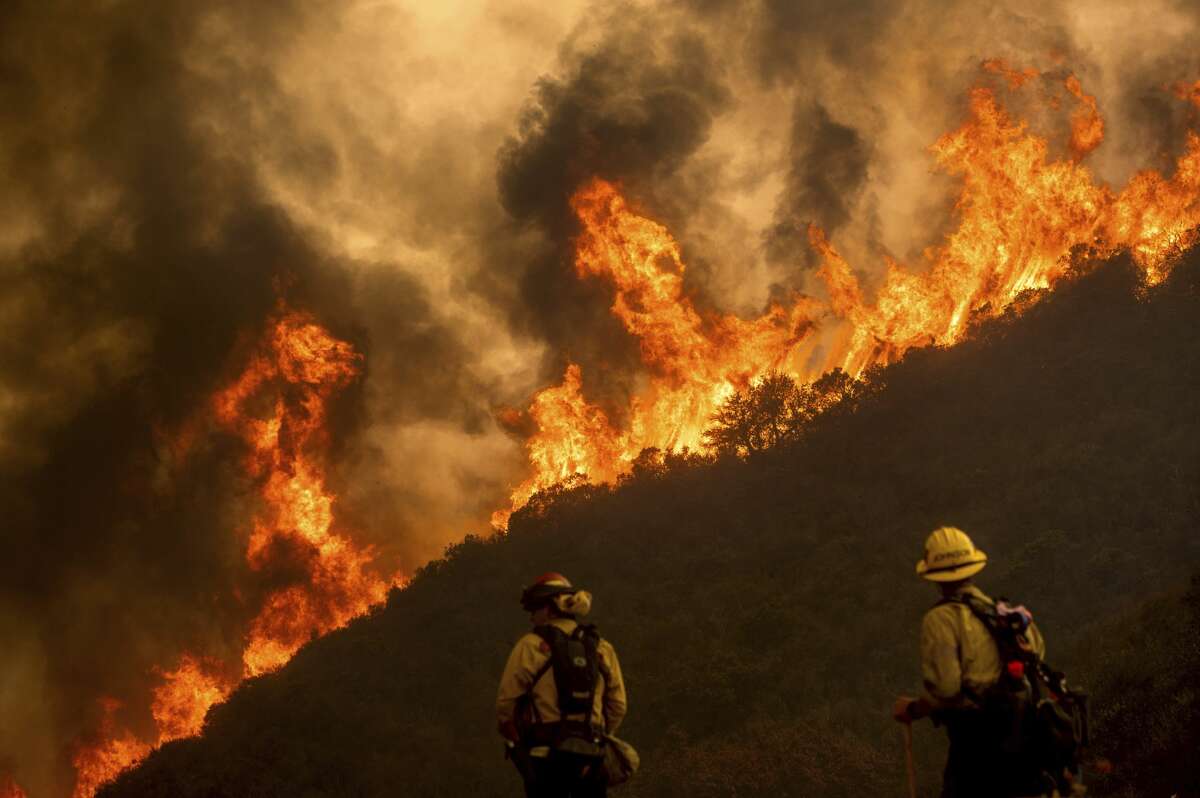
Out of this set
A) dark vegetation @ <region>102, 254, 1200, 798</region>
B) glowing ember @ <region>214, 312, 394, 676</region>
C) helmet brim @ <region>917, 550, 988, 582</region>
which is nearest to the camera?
helmet brim @ <region>917, 550, 988, 582</region>

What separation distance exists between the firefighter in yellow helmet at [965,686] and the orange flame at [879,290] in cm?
3167

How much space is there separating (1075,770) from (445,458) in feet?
154

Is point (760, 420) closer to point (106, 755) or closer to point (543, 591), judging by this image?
point (106, 755)

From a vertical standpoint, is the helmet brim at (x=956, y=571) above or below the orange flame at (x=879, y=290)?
below

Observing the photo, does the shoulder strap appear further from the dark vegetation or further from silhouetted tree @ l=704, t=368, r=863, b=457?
silhouetted tree @ l=704, t=368, r=863, b=457

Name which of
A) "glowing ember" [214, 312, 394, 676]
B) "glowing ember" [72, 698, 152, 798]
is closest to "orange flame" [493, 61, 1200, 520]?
"glowing ember" [214, 312, 394, 676]

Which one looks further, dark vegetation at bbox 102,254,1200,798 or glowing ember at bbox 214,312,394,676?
glowing ember at bbox 214,312,394,676

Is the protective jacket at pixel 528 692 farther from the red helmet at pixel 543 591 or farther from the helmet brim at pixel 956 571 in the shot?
the helmet brim at pixel 956 571

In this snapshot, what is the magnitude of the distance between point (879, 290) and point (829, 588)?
20302mm

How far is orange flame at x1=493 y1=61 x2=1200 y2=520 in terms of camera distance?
39438mm

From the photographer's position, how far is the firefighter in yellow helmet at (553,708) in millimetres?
7324

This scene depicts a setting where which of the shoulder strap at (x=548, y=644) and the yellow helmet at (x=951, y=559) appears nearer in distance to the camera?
the yellow helmet at (x=951, y=559)

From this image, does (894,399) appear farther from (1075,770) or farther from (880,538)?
(1075,770)

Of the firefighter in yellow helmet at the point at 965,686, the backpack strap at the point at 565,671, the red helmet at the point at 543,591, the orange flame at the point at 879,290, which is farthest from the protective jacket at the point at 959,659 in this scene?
the orange flame at the point at 879,290
